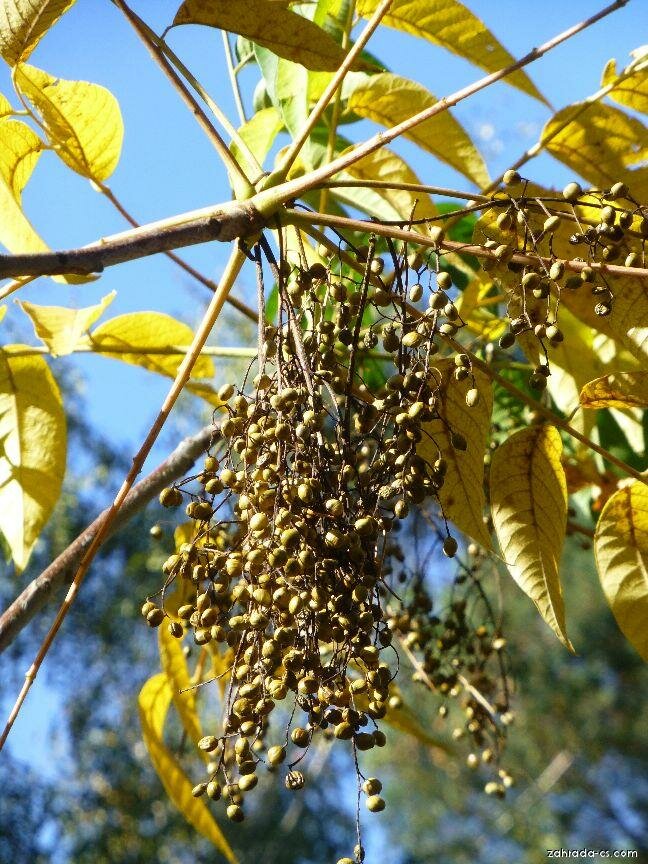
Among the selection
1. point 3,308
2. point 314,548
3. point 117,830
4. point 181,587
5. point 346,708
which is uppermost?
point 117,830

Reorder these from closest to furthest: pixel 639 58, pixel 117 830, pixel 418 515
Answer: pixel 639 58
pixel 418 515
pixel 117 830

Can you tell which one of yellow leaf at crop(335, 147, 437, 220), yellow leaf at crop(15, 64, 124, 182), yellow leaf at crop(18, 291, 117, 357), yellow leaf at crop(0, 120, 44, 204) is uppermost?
yellow leaf at crop(335, 147, 437, 220)

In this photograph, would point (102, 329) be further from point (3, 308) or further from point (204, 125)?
point (204, 125)

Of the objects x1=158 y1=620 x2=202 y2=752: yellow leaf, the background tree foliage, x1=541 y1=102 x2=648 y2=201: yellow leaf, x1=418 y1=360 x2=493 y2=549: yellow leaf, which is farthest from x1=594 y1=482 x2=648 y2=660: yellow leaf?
x1=158 y1=620 x2=202 y2=752: yellow leaf

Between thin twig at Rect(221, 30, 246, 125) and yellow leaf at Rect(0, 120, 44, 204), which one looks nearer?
yellow leaf at Rect(0, 120, 44, 204)

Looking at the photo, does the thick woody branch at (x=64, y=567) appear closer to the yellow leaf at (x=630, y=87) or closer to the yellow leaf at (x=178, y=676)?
the yellow leaf at (x=178, y=676)

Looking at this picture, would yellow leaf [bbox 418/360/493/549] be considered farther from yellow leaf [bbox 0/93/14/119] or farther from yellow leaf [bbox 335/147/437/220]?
yellow leaf [bbox 0/93/14/119]

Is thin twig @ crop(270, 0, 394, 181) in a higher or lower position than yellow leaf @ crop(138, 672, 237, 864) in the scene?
higher

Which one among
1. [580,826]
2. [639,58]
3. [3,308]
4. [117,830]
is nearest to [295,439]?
[3,308]
